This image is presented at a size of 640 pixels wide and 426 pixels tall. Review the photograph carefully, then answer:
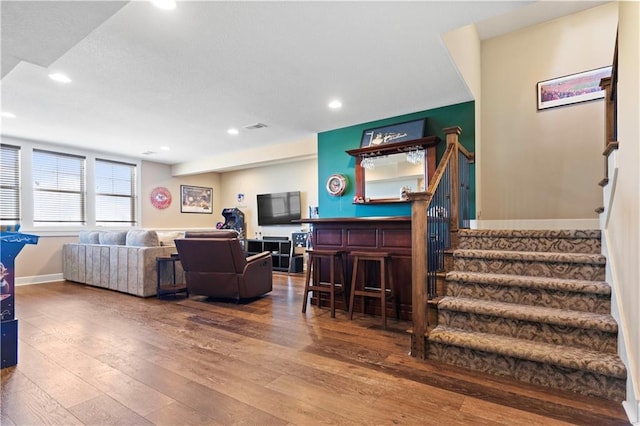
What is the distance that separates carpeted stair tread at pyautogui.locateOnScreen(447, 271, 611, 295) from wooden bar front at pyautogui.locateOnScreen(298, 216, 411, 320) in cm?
72

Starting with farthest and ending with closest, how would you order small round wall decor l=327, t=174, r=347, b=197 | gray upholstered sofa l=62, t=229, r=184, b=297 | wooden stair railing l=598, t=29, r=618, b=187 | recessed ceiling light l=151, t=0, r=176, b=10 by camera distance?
small round wall decor l=327, t=174, r=347, b=197, gray upholstered sofa l=62, t=229, r=184, b=297, wooden stair railing l=598, t=29, r=618, b=187, recessed ceiling light l=151, t=0, r=176, b=10

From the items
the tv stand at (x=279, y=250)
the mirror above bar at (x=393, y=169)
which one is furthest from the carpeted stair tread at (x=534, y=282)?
the tv stand at (x=279, y=250)

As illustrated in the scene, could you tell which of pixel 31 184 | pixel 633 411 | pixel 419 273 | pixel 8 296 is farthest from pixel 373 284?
pixel 31 184

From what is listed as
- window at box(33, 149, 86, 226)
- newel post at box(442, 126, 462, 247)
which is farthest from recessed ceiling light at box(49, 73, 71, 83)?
newel post at box(442, 126, 462, 247)

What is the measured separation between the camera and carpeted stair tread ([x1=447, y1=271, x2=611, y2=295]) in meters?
2.31

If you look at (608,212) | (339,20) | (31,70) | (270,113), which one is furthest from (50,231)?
(608,212)

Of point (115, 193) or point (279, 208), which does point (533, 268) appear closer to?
point (279, 208)

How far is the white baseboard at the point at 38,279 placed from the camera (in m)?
5.67

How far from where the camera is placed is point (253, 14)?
228 centimetres

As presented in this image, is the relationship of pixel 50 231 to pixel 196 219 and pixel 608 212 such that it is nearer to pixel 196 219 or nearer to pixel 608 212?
pixel 196 219

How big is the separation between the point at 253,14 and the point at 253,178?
6.22 metres

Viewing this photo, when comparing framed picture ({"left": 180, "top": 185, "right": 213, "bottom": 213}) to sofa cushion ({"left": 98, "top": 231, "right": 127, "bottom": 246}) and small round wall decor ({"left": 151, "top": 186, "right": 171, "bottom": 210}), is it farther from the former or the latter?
sofa cushion ({"left": 98, "top": 231, "right": 127, "bottom": 246})

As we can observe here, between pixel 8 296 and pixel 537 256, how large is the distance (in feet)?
13.9

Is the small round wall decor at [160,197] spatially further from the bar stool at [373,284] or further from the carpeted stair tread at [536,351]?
the carpeted stair tread at [536,351]
